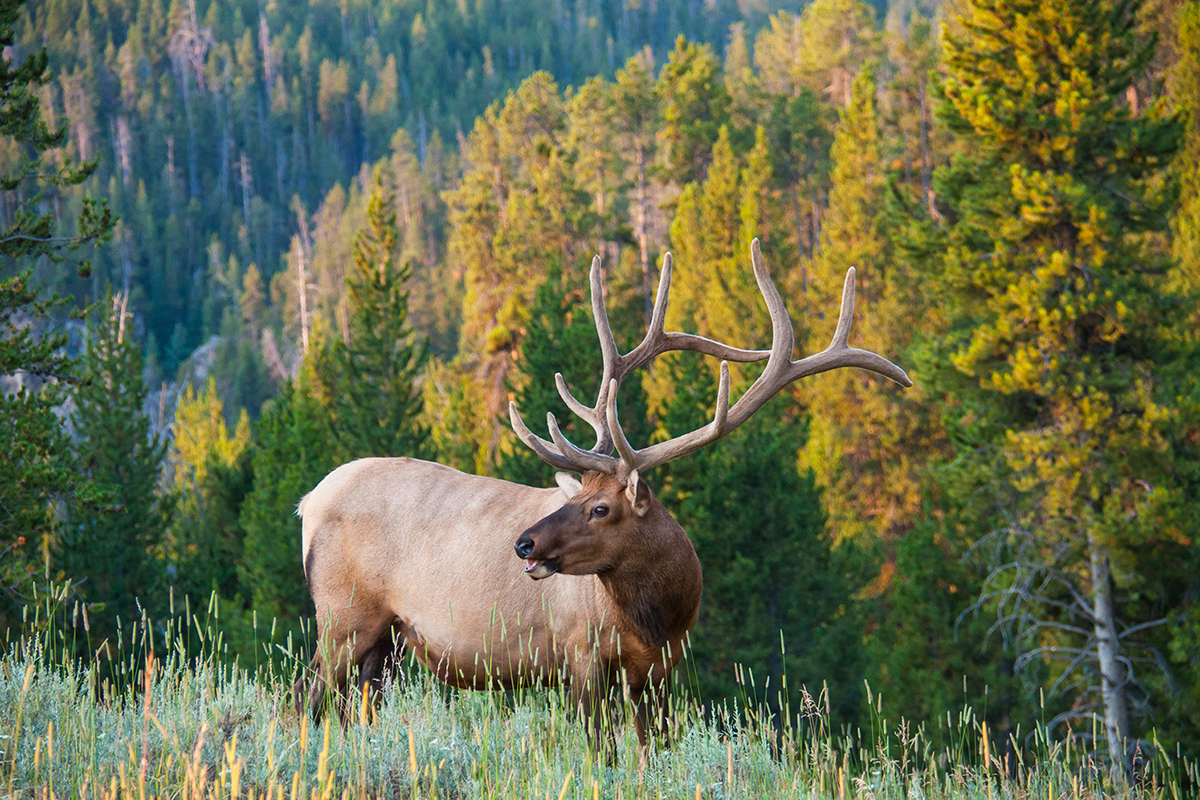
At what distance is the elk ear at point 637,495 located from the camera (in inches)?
185

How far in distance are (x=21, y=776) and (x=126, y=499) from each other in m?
23.0

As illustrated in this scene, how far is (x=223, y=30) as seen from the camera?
439 ft

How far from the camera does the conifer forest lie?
13.6 metres

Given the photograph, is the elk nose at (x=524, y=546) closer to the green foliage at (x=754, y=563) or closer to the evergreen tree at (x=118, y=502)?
the green foliage at (x=754, y=563)

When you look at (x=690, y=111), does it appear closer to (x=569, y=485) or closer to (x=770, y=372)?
(x=770, y=372)

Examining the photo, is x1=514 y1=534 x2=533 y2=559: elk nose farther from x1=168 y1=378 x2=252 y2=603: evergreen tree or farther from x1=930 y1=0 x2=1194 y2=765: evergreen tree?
x1=168 y1=378 x2=252 y2=603: evergreen tree

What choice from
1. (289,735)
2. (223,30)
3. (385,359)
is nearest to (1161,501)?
(289,735)

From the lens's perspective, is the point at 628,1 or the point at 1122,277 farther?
the point at 628,1

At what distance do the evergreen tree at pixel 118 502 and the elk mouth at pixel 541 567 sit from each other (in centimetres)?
1821

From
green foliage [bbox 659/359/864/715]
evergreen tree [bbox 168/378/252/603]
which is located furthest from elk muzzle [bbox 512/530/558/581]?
evergreen tree [bbox 168/378/252/603]

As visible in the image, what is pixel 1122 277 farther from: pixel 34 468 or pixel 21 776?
pixel 21 776

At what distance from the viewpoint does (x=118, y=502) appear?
23.0 m

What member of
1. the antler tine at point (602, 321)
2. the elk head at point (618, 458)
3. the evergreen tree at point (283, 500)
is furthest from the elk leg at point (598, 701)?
the evergreen tree at point (283, 500)

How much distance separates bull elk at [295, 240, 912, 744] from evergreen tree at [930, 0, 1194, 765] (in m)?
9.63
